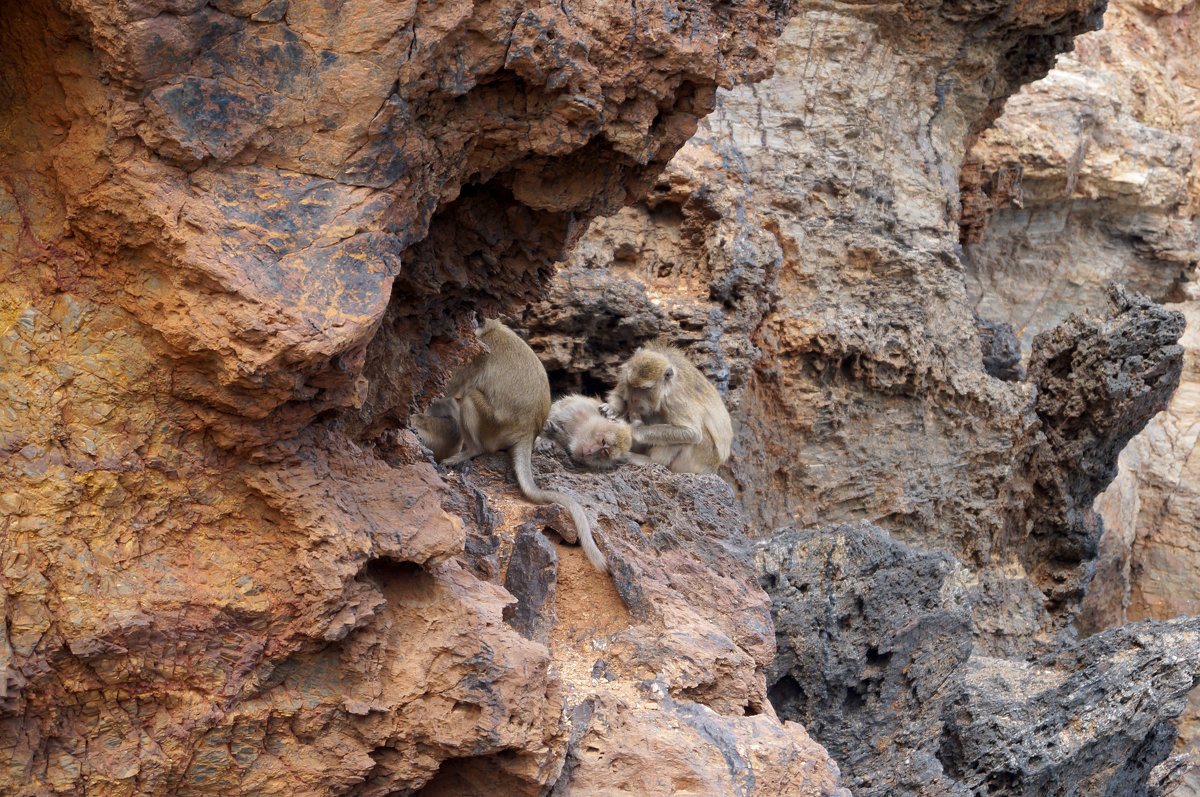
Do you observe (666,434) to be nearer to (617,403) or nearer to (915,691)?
(617,403)

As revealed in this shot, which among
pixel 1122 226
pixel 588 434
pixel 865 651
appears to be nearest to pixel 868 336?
pixel 588 434

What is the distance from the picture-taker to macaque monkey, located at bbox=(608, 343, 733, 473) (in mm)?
6836

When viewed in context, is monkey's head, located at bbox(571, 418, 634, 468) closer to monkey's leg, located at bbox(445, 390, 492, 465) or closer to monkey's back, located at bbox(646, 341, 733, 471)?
monkey's leg, located at bbox(445, 390, 492, 465)

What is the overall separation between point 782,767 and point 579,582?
1.10 m

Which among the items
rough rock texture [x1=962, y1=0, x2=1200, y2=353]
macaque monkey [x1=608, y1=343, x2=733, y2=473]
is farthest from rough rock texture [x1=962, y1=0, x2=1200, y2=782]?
macaque monkey [x1=608, y1=343, x2=733, y2=473]

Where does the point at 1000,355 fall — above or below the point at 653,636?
below

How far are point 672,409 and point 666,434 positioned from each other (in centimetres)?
18

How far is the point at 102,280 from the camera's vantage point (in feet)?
8.79

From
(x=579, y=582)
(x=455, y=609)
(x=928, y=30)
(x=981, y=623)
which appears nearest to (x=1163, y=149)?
(x=928, y=30)

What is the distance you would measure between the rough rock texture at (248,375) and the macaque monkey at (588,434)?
2989 millimetres

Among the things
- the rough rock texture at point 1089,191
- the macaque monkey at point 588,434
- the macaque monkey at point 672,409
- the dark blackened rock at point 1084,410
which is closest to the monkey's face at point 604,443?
the macaque monkey at point 588,434

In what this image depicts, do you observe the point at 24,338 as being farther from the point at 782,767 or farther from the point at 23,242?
the point at 782,767

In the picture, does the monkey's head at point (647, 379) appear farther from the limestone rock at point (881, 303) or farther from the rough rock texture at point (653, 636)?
the limestone rock at point (881, 303)

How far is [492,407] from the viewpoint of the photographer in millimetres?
5594
